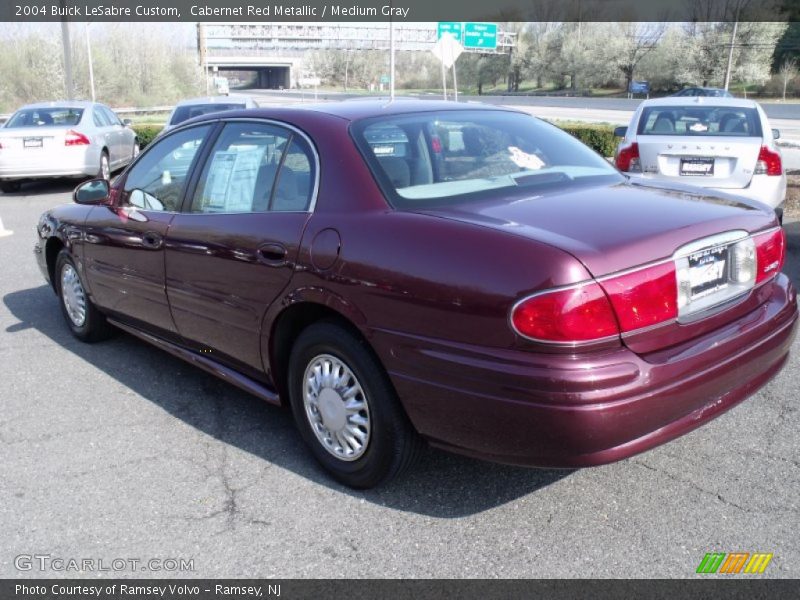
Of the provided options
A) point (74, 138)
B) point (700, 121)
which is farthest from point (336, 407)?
point (74, 138)

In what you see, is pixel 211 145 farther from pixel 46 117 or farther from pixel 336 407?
pixel 46 117

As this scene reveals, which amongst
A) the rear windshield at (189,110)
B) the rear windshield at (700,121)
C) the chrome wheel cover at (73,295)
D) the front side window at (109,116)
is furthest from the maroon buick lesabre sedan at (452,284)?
the front side window at (109,116)

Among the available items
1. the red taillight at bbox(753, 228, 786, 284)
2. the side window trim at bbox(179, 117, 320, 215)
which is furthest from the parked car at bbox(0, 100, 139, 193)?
the red taillight at bbox(753, 228, 786, 284)

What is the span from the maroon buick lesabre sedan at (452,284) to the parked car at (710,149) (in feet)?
13.5

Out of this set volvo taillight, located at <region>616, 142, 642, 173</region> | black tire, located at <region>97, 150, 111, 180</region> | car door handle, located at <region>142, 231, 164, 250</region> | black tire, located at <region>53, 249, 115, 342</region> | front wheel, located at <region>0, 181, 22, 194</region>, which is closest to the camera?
car door handle, located at <region>142, 231, 164, 250</region>

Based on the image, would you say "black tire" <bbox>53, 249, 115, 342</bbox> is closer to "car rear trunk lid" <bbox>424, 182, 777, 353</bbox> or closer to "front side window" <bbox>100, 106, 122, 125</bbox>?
"car rear trunk lid" <bbox>424, 182, 777, 353</bbox>

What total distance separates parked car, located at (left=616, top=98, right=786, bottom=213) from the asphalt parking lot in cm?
381

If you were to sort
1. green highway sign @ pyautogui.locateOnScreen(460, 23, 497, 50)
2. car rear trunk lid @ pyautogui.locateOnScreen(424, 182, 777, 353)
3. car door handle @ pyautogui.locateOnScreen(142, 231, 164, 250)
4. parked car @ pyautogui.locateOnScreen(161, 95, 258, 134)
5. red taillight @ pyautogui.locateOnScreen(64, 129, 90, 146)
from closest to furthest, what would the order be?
car rear trunk lid @ pyautogui.locateOnScreen(424, 182, 777, 353) < car door handle @ pyautogui.locateOnScreen(142, 231, 164, 250) < red taillight @ pyautogui.locateOnScreen(64, 129, 90, 146) < parked car @ pyautogui.locateOnScreen(161, 95, 258, 134) < green highway sign @ pyautogui.locateOnScreen(460, 23, 497, 50)

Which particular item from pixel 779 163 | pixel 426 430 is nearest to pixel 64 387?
pixel 426 430

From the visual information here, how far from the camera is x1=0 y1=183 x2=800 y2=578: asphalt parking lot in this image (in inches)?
114

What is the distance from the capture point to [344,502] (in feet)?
10.9

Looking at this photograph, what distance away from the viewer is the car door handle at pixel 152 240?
13.9ft

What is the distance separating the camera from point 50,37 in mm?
48188

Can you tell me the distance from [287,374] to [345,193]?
0.96 m
